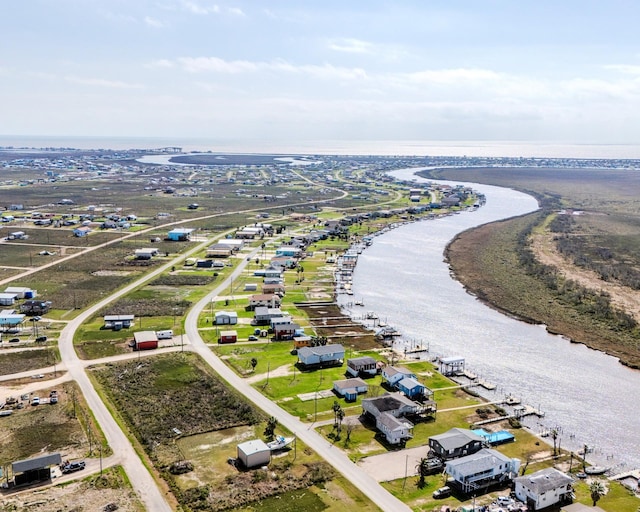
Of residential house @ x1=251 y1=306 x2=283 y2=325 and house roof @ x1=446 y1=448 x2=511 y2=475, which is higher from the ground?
residential house @ x1=251 y1=306 x2=283 y2=325

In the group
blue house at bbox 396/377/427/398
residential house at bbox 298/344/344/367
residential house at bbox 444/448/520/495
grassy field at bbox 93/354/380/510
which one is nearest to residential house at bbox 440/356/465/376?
blue house at bbox 396/377/427/398

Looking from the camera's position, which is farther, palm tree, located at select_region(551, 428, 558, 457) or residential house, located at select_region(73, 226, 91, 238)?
residential house, located at select_region(73, 226, 91, 238)

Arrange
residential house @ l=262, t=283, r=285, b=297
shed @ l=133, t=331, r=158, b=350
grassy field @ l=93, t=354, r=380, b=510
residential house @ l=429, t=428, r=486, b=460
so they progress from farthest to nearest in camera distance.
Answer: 1. residential house @ l=262, t=283, r=285, b=297
2. shed @ l=133, t=331, r=158, b=350
3. residential house @ l=429, t=428, r=486, b=460
4. grassy field @ l=93, t=354, r=380, b=510

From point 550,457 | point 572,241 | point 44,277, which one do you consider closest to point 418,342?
point 550,457

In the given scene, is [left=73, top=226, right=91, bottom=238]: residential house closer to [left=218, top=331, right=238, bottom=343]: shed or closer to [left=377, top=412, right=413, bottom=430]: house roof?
[left=218, top=331, right=238, bottom=343]: shed

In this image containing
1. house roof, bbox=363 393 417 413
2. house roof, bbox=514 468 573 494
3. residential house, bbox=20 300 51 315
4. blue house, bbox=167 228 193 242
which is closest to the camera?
house roof, bbox=514 468 573 494

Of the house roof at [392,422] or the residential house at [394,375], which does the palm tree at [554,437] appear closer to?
the house roof at [392,422]
